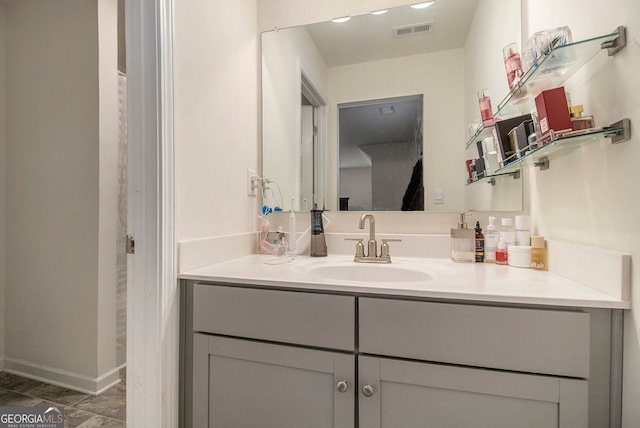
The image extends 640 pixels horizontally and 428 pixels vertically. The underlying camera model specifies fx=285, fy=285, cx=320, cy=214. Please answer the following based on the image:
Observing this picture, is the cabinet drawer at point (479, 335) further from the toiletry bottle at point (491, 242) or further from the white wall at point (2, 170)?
the white wall at point (2, 170)

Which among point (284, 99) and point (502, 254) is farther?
point (284, 99)

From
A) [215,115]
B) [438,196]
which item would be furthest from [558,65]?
[215,115]

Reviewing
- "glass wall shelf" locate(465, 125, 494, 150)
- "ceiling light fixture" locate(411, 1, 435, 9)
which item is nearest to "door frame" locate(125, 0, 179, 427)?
"ceiling light fixture" locate(411, 1, 435, 9)

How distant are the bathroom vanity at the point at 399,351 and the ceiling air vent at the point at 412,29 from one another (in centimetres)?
109

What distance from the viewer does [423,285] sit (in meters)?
0.76

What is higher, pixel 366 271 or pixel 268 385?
pixel 366 271

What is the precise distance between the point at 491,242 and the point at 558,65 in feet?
2.03

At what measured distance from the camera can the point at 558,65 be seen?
0.75 meters

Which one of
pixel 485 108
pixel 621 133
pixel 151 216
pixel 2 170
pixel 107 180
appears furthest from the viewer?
pixel 2 170

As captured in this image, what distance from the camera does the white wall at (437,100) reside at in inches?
49.7

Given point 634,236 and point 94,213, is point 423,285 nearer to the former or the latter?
point 634,236

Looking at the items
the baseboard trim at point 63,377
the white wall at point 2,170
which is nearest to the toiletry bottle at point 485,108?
the baseboard trim at point 63,377

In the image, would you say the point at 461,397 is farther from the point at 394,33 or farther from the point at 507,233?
the point at 394,33

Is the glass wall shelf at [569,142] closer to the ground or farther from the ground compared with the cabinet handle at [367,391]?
farther from the ground
